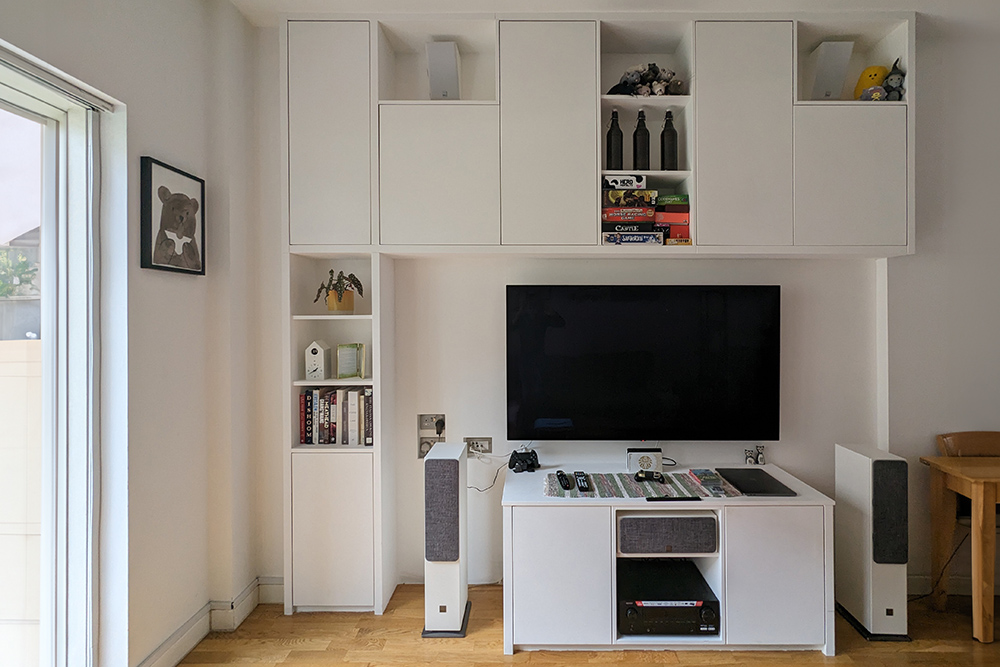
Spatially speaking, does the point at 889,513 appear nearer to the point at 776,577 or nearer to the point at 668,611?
the point at 776,577

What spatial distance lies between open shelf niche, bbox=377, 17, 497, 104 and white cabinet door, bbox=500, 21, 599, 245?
0.13 metres

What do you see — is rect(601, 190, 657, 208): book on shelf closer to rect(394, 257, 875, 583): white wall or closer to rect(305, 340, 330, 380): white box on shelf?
rect(394, 257, 875, 583): white wall

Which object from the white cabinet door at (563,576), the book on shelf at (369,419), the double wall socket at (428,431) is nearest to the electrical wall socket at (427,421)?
the double wall socket at (428,431)

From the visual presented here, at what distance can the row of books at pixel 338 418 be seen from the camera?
2773mm

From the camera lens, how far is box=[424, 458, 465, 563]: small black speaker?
2.51 metres

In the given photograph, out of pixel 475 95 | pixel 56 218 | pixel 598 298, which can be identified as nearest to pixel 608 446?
pixel 598 298

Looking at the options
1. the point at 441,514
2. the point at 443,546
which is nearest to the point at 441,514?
the point at 441,514

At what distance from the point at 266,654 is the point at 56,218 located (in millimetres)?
1776

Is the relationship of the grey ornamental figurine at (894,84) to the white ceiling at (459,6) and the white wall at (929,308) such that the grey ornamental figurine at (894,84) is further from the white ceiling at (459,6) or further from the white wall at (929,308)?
the white ceiling at (459,6)

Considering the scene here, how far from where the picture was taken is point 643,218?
2674 millimetres

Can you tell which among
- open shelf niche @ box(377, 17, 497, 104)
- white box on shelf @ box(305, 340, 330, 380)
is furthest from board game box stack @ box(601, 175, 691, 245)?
white box on shelf @ box(305, 340, 330, 380)

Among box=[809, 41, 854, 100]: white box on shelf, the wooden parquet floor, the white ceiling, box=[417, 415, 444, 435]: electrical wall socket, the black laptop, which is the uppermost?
the white ceiling

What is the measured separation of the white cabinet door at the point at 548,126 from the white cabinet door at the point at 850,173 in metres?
0.90

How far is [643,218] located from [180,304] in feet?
6.35
